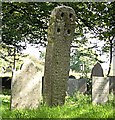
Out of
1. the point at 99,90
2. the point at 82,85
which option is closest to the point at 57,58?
the point at 99,90

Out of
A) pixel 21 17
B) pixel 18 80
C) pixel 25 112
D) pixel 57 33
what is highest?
pixel 21 17

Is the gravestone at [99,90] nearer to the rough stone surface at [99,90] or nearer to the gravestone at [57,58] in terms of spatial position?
the rough stone surface at [99,90]

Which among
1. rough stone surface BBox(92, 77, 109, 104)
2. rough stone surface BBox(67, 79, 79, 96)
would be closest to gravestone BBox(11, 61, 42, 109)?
rough stone surface BBox(92, 77, 109, 104)

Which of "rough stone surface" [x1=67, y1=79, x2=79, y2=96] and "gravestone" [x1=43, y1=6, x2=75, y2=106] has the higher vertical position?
"gravestone" [x1=43, y1=6, x2=75, y2=106]

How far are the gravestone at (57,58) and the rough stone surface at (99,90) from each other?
0.67m

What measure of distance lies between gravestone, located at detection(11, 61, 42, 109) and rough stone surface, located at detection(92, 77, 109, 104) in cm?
113

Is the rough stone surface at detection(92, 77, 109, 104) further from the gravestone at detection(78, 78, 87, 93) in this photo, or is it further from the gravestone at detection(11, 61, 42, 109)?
the gravestone at detection(78, 78, 87, 93)

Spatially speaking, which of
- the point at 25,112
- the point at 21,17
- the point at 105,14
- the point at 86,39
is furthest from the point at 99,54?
the point at 25,112

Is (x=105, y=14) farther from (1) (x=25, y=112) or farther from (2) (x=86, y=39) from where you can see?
(1) (x=25, y=112)

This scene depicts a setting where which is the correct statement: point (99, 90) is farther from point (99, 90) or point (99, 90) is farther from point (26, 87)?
point (26, 87)

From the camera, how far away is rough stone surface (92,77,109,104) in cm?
467

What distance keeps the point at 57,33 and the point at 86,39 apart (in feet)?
16.8

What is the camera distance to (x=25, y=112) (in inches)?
131

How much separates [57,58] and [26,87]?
1.97ft
